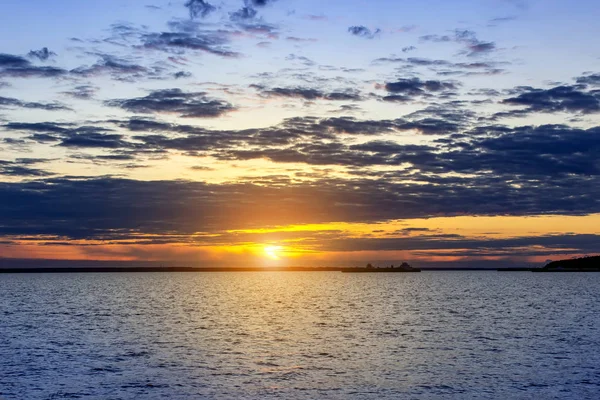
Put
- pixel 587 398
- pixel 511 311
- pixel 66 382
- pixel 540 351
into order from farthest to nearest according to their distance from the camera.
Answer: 1. pixel 511 311
2. pixel 540 351
3. pixel 66 382
4. pixel 587 398

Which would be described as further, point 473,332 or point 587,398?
point 473,332

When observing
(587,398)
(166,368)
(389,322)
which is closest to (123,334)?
(166,368)

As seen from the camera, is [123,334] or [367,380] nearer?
[367,380]

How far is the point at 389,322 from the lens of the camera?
9450 cm

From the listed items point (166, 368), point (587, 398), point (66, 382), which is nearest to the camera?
point (587, 398)

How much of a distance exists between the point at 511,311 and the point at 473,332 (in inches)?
1535

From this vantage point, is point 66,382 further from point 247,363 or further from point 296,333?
point 296,333

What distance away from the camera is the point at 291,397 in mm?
45031

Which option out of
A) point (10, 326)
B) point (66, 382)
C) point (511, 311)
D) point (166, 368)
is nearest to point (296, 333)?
point (166, 368)

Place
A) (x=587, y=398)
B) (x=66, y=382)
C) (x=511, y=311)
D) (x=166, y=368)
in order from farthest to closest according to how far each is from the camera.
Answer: (x=511, y=311), (x=166, y=368), (x=66, y=382), (x=587, y=398)

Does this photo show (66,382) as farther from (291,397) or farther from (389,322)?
(389,322)

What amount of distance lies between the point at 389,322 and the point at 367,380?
1761 inches

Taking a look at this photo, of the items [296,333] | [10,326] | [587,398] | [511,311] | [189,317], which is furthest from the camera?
[511,311]

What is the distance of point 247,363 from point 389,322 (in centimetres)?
4024
